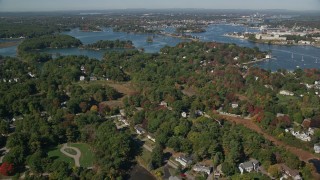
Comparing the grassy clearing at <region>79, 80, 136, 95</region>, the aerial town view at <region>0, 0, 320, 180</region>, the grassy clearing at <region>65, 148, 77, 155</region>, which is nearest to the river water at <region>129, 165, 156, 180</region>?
the aerial town view at <region>0, 0, 320, 180</region>

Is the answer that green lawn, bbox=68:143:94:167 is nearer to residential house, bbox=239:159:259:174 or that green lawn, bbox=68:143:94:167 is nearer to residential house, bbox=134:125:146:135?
residential house, bbox=134:125:146:135

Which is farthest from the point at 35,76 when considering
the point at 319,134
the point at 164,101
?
the point at 319,134

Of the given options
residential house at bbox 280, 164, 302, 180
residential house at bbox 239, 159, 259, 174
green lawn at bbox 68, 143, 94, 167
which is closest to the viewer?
residential house at bbox 280, 164, 302, 180

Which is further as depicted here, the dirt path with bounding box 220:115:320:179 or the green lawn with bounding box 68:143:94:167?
the dirt path with bounding box 220:115:320:179

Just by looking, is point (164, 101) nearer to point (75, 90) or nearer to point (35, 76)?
point (75, 90)

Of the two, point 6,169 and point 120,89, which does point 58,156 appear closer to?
point 6,169

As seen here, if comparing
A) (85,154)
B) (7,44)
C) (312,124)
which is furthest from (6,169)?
(7,44)
